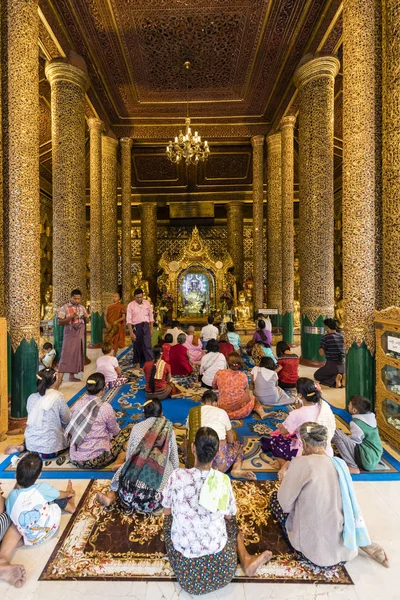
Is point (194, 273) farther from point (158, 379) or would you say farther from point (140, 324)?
point (158, 379)

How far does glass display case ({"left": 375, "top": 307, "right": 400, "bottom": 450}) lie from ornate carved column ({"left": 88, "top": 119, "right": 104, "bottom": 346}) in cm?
719

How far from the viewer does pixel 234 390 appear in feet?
13.4

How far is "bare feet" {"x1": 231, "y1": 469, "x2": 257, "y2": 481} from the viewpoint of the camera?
2.97 m

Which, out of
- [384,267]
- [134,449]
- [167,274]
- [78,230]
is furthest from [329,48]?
[167,274]

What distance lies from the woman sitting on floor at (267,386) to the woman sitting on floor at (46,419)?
8.02ft

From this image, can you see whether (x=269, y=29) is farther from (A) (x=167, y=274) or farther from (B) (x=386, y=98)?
(A) (x=167, y=274)

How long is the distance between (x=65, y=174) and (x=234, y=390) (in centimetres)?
568

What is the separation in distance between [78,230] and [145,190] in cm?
985

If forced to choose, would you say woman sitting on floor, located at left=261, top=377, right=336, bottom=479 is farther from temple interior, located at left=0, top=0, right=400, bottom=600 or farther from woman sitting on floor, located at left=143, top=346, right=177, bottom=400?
woman sitting on floor, located at left=143, top=346, right=177, bottom=400

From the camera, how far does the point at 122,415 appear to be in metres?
4.40

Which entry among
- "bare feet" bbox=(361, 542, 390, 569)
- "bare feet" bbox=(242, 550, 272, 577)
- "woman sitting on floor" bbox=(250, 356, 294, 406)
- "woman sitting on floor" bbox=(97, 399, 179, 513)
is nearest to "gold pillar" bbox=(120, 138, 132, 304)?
"woman sitting on floor" bbox=(250, 356, 294, 406)

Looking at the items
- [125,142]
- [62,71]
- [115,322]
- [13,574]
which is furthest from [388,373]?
[125,142]

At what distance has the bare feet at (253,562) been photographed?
78.8 inches

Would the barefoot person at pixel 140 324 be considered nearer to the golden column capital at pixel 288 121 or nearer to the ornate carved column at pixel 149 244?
the golden column capital at pixel 288 121
